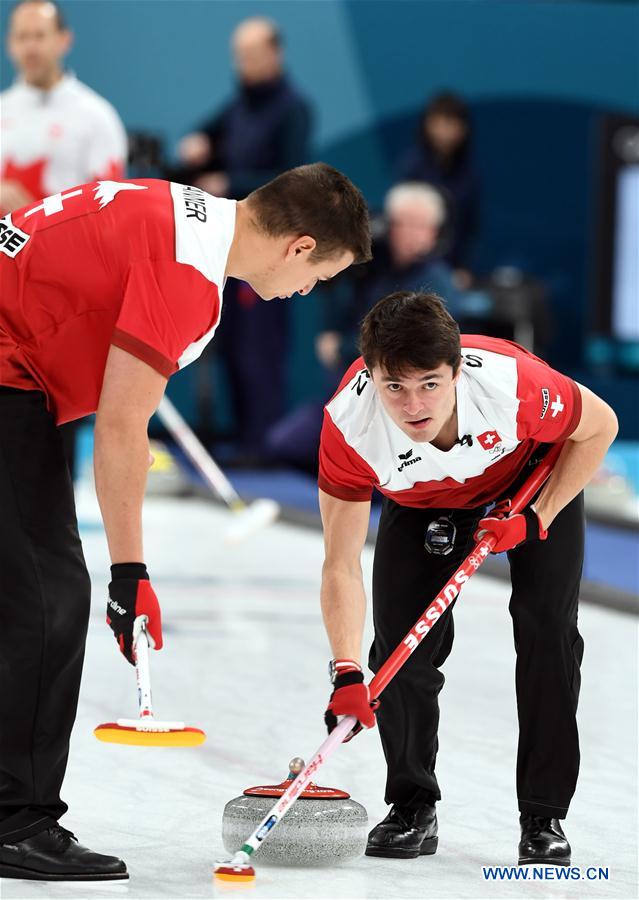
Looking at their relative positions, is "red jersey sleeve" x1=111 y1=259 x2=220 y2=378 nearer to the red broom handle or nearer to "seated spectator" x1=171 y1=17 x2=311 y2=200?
the red broom handle

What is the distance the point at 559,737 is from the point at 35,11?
3.73 metres

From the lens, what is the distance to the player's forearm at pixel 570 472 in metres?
3.15

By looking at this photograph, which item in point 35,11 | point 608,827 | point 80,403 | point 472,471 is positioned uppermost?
point 35,11

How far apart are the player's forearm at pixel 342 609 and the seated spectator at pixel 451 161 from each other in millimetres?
6496

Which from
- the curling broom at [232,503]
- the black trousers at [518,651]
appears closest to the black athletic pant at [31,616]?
the black trousers at [518,651]

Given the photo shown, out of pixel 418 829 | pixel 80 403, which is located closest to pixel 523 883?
pixel 418 829

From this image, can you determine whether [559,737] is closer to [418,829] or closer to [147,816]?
[418,829]

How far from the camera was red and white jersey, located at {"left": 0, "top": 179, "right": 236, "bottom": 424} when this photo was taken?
106 inches

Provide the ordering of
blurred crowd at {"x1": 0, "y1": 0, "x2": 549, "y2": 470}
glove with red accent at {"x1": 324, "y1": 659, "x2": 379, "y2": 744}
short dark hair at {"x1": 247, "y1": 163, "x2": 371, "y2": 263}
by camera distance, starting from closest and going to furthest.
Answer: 1. short dark hair at {"x1": 247, "y1": 163, "x2": 371, "y2": 263}
2. glove with red accent at {"x1": 324, "y1": 659, "x2": 379, "y2": 744}
3. blurred crowd at {"x1": 0, "y1": 0, "x2": 549, "y2": 470}

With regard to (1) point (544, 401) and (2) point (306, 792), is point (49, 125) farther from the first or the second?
(2) point (306, 792)

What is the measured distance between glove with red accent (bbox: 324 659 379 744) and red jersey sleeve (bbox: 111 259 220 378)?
669mm

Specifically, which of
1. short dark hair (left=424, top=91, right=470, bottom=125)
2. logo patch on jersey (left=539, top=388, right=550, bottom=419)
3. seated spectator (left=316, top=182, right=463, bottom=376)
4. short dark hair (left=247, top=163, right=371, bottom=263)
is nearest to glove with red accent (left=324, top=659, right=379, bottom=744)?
logo patch on jersey (left=539, top=388, right=550, bottom=419)

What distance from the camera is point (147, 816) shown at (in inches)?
132

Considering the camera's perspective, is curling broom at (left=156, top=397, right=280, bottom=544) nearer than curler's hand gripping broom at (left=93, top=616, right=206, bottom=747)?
No
